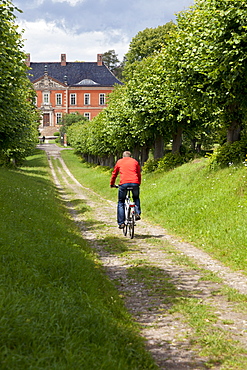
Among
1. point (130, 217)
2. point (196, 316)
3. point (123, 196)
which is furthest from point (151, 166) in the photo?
point (196, 316)

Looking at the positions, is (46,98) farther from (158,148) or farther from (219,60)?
(219,60)

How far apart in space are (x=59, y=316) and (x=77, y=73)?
417 ft

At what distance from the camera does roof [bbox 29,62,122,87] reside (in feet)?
404

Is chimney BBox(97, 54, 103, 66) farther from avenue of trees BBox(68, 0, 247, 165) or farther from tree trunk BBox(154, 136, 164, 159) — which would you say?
tree trunk BBox(154, 136, 164, 159)

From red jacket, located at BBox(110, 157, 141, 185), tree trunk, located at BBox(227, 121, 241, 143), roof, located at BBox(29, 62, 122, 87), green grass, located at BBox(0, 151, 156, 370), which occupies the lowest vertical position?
green grass, located at BBox(0, 151, 156, 370)

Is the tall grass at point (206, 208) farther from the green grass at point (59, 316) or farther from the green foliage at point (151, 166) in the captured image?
the green foliage at point (151, 166)

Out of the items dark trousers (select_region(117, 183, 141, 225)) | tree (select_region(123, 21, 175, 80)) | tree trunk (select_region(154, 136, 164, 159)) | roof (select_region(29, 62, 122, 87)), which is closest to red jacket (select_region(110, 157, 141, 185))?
dark trousers (select_region(117, 183, 141, 225))

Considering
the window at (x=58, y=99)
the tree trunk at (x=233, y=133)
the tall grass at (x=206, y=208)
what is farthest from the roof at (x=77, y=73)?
the tree trunk at (x=233, y=133)

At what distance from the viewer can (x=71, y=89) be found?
12225 centimetres

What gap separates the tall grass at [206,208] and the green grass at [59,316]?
3.88 m

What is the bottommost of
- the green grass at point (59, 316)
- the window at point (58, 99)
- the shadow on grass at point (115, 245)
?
the shadow on grass at point (115, 245)

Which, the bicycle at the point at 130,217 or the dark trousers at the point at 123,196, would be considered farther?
the dark trousers at the point at 123,196

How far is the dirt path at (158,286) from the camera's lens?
4.84 metres

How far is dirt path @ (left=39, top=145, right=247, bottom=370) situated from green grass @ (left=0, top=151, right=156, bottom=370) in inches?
11.9
